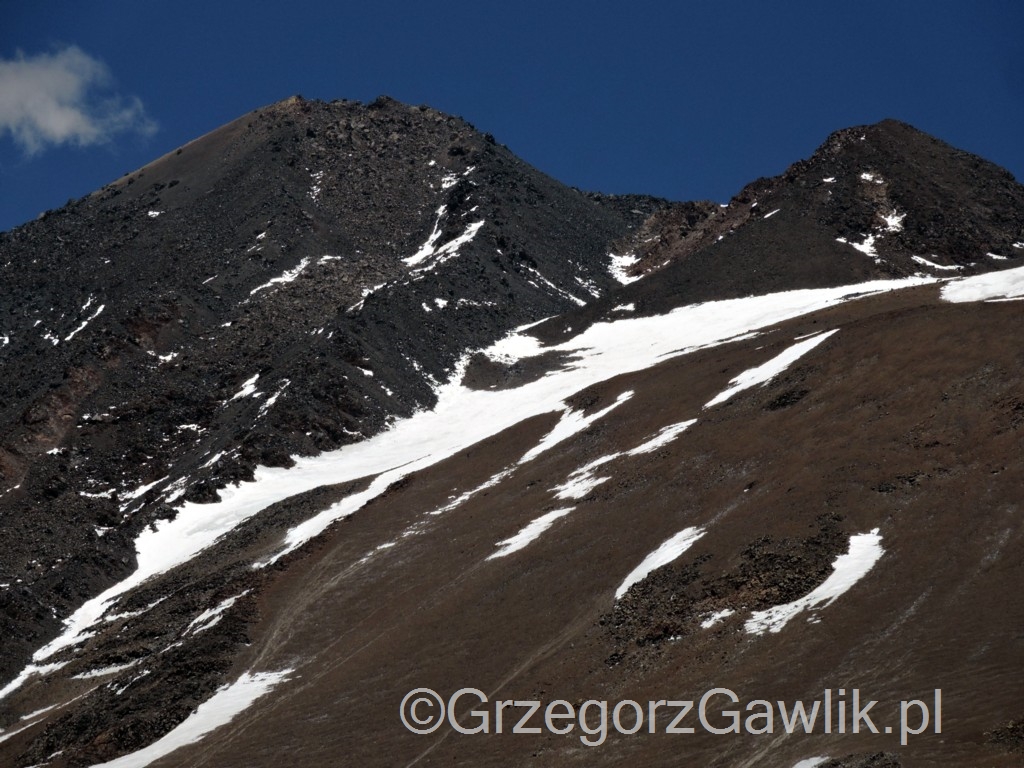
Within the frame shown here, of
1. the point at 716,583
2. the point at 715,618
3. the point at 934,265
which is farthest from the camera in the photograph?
the point at 934,265

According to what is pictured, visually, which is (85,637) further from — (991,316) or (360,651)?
(991,316)

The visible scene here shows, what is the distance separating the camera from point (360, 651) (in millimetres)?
45375

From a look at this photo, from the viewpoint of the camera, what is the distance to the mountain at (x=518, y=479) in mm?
33500

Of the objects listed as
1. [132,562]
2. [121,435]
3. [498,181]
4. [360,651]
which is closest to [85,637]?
[132,562]

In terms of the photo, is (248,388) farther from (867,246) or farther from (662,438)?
(867,246)

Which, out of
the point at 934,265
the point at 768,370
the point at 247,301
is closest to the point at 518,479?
the point at 768,370

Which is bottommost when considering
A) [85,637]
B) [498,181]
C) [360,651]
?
[360,651]

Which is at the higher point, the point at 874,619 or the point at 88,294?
the point at 88,294

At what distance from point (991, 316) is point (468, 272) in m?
77.0

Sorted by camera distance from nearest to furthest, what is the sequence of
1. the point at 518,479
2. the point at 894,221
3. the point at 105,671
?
1. the point at 105,671
2. the point at 518,479
3. the point at 894,221

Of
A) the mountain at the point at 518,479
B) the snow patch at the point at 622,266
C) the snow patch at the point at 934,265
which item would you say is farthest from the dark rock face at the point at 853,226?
the snow patch at the point at 622,266

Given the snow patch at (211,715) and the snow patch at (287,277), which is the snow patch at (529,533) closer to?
the snow patch at (211,715)

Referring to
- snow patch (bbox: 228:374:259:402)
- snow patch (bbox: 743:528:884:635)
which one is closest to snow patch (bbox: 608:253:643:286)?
snow patch (bbox: 228:374:259:402)

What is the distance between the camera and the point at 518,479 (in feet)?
201
